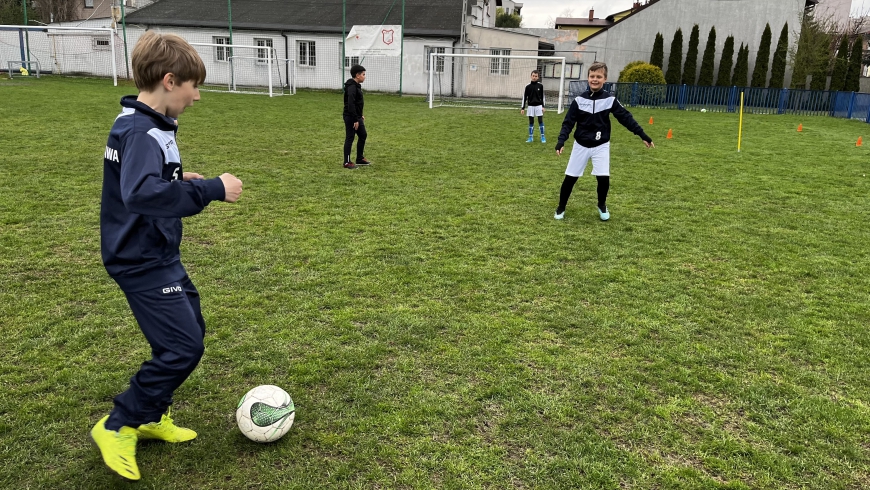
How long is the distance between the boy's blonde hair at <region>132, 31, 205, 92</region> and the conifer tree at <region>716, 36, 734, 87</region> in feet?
113

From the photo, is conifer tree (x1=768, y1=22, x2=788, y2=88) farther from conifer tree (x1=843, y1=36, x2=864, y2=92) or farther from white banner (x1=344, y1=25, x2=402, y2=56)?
white banner (x1=344, y1=25, x2=402, y2=56)

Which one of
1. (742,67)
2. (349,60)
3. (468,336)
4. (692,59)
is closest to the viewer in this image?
(468,336)

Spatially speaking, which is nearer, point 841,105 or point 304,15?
point 841,105

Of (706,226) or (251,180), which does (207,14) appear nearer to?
(251,180)

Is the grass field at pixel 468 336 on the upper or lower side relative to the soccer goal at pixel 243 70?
lower

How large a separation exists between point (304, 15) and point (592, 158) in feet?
95.2

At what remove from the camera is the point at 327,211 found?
724 cm

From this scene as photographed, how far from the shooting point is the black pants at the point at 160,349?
2484mm

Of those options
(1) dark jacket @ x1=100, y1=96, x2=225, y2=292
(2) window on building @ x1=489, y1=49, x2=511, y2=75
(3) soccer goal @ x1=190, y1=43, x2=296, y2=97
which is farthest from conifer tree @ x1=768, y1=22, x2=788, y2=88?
(1) dark jacket @ x1=100, y1=96, x2=225, y2=292

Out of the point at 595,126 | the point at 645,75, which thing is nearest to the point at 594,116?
the point at 595,126

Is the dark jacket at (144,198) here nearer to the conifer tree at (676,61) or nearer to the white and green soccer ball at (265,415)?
the white and green soccer ball at (265,415)

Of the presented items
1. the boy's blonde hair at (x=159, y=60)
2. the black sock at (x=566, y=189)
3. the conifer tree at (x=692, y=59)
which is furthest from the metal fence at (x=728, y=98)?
the boy's blonde hair at (x=159, y=60)

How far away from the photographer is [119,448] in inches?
100

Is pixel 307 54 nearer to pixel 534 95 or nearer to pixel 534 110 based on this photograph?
pixel 534 95
